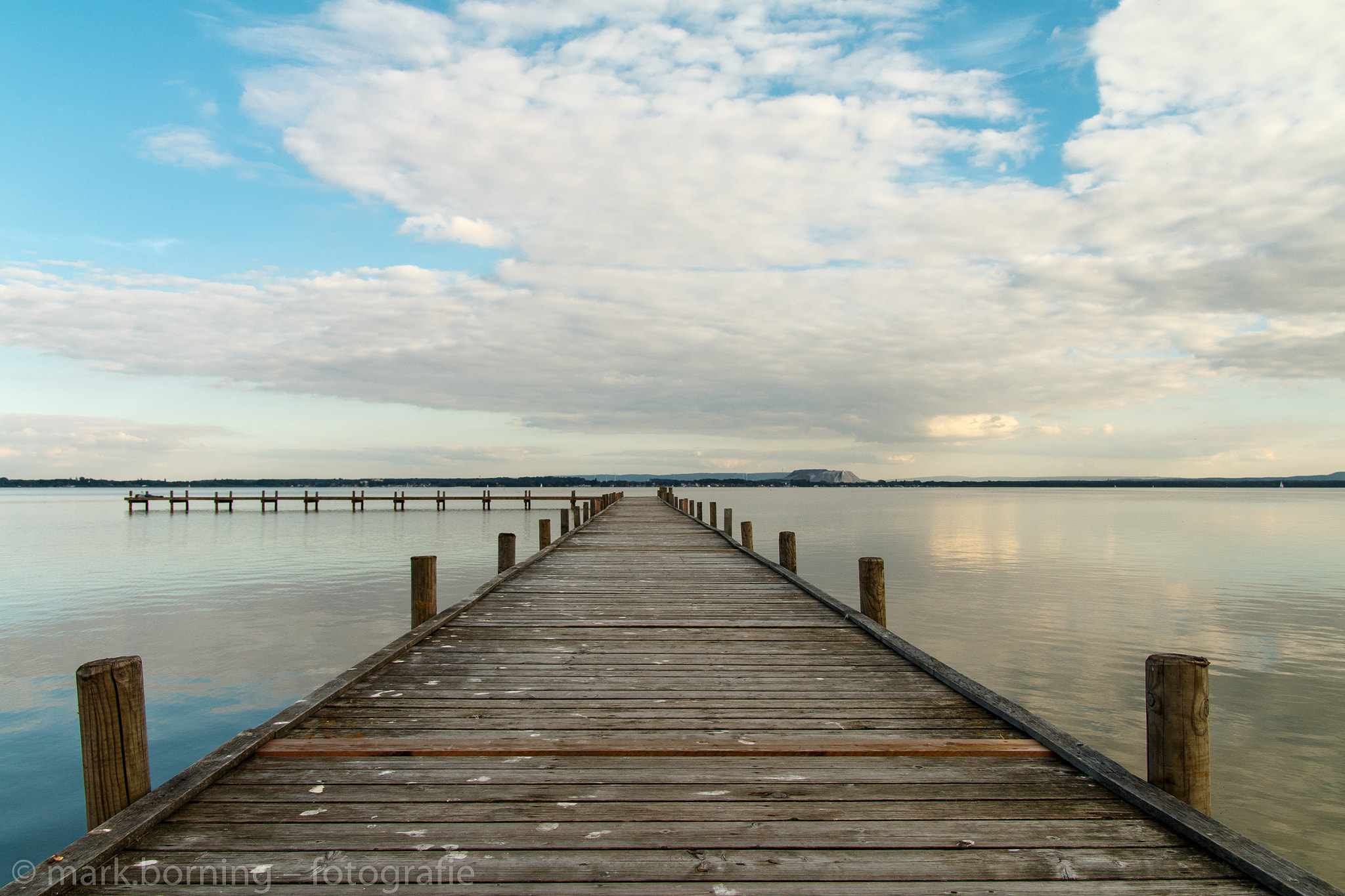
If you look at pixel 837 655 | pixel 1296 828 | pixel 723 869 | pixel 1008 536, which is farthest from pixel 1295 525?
pixel 723 869

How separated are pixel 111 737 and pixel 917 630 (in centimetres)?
1412

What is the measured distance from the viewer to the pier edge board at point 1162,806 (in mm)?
2689

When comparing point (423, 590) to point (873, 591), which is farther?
point (873, 591)

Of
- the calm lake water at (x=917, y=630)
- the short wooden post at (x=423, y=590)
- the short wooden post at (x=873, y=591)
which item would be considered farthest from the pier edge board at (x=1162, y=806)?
the short wooden post at (x=423, y=590)

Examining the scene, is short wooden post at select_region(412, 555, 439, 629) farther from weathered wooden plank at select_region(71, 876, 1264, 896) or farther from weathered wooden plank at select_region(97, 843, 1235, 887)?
weathered wooden plank at select_region(71, 876, 1264, 896)

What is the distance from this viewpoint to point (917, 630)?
14875 mm

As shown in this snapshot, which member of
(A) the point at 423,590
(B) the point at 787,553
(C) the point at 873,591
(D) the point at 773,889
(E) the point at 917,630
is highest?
(A) the point at 423,590

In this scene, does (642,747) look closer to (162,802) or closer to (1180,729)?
(162,802)

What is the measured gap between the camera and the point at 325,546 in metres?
32.0

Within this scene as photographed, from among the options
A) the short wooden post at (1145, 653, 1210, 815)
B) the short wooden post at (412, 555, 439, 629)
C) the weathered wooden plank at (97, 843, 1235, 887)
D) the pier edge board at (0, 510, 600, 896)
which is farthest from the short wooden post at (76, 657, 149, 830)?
Answer: the short wooden post at (1145, 653, 1210, 815)

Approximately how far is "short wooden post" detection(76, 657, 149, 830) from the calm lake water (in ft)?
14.9

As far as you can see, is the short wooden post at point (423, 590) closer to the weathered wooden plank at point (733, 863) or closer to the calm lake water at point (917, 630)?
the calm lake water at point (917, 630)

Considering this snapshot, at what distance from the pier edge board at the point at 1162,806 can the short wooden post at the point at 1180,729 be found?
113 millimetres

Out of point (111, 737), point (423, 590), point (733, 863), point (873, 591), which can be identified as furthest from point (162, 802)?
point (873, 591)
